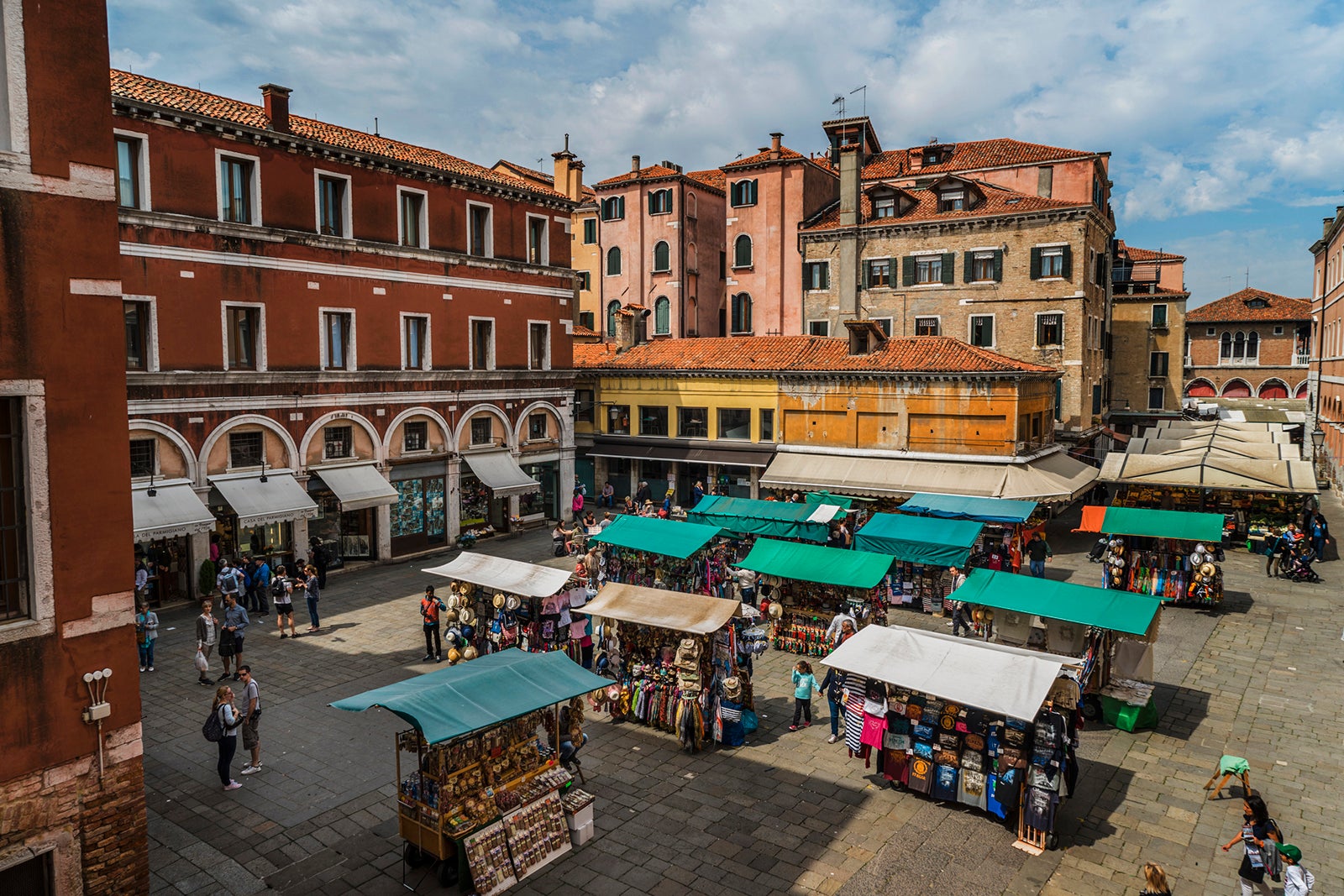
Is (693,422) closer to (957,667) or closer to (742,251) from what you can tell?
(742,251)

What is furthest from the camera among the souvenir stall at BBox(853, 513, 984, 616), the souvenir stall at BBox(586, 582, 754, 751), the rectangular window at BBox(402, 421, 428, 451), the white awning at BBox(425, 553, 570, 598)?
the rectangular window at BBox(402, 421, 428, 451)

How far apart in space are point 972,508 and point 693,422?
14.6 metres

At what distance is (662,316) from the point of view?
47188 millimetres

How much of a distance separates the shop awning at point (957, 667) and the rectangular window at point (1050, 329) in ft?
86.0

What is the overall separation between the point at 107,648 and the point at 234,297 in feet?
57.8

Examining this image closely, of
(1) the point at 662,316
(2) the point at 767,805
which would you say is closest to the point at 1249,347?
(1) the point at 662,316

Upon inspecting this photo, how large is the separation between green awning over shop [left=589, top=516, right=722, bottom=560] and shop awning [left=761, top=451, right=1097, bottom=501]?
9.73 metres

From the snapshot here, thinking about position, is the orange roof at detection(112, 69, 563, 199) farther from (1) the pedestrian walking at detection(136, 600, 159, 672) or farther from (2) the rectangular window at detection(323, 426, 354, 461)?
(1) the pedestrian walking at detection(136, 600, 159, 672)

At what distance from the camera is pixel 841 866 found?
37.8ft

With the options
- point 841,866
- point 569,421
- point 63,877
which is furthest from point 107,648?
point 569,421

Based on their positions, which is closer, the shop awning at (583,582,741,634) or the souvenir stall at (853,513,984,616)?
the shop awning at (583,582,741,634)

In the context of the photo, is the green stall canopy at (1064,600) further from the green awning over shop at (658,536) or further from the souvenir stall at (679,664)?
the green awning over shop at (658,536)

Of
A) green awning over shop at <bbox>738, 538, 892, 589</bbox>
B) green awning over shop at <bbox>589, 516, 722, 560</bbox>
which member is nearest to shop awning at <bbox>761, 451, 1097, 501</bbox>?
green awning over shop at <bbox>589, 516, 722, 560</bbox>

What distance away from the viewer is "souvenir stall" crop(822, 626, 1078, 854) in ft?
39.8
